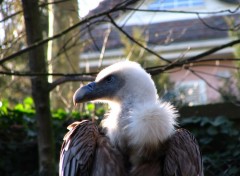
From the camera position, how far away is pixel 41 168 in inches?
249

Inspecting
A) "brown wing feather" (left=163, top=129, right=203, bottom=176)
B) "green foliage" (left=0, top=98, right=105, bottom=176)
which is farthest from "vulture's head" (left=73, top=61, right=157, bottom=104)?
"green foliage" (left=0, top=98, right=105, bottom=176)

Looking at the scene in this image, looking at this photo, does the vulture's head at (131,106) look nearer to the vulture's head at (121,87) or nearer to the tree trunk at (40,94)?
the vulture's head at (121,87)

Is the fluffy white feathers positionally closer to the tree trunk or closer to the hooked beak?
the hooked beak

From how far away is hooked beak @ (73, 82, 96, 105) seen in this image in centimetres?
438

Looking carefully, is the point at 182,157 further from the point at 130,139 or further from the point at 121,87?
the point at 121,87

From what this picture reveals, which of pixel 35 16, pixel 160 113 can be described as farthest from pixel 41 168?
pixel 160 113

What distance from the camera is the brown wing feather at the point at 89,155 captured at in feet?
13.9

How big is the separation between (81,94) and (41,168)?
216cm

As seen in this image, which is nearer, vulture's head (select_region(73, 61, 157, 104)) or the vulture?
the vulture

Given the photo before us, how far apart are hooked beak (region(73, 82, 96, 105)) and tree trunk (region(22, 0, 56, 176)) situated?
183 cm

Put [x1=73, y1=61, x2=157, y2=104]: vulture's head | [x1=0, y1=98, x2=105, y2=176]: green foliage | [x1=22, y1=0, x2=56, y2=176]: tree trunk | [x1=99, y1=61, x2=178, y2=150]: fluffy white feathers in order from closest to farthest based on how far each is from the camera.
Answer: [x1=99, y1=61, x2=178, y2=150]: fluffy white feathers < [x1=73, y1=61, x2=157, y2=104]: vulture's head < [x1=22, y1=0, x2=56, y2=176]: tree trunk < [x1=0, y1=98, x2=105, y2=176]: green foliage

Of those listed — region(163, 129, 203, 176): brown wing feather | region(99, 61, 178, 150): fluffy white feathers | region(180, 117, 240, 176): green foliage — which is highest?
region(99, 61, 178, 150): fluffy white feathers

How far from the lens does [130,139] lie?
167 inches

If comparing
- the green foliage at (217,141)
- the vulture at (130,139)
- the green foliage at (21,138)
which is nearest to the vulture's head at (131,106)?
the vulture at (130,139)
